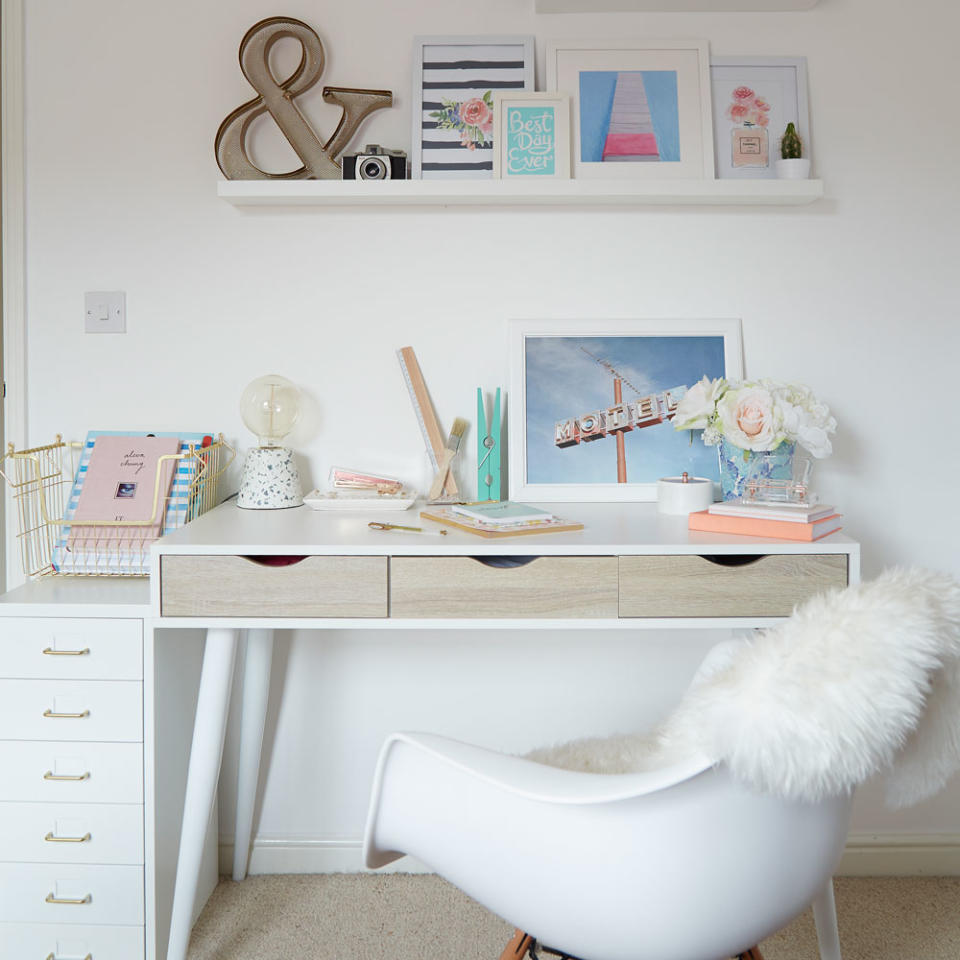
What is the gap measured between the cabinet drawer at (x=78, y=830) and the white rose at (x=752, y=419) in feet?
4.41

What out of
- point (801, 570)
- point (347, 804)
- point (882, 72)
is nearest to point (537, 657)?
point (347, 804)

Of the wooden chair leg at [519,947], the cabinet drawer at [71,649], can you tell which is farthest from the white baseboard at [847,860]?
the wooden chair leg at [519,947]

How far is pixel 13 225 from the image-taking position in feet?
6.56

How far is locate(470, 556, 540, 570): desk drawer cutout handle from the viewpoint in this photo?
154 centimetres

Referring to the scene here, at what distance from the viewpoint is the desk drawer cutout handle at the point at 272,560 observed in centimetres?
152

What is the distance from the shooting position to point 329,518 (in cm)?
177

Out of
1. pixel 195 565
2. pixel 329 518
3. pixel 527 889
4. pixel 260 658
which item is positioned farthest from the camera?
pixel 260 658

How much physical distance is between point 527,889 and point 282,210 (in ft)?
5.18

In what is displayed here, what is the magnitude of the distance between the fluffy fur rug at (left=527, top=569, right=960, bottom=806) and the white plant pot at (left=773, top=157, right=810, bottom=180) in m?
1.17

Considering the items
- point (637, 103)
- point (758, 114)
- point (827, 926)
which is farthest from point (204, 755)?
point (758, 114)

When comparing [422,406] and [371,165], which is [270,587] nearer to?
[422,406]

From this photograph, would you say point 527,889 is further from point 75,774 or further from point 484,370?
point 484,370

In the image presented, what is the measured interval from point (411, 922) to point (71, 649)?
925 mm

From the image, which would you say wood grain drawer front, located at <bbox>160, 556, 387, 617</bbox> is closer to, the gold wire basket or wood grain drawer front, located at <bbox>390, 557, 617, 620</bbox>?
wood grain drawer front, located at <bbox>390, 557, 617, 620</bbox>
